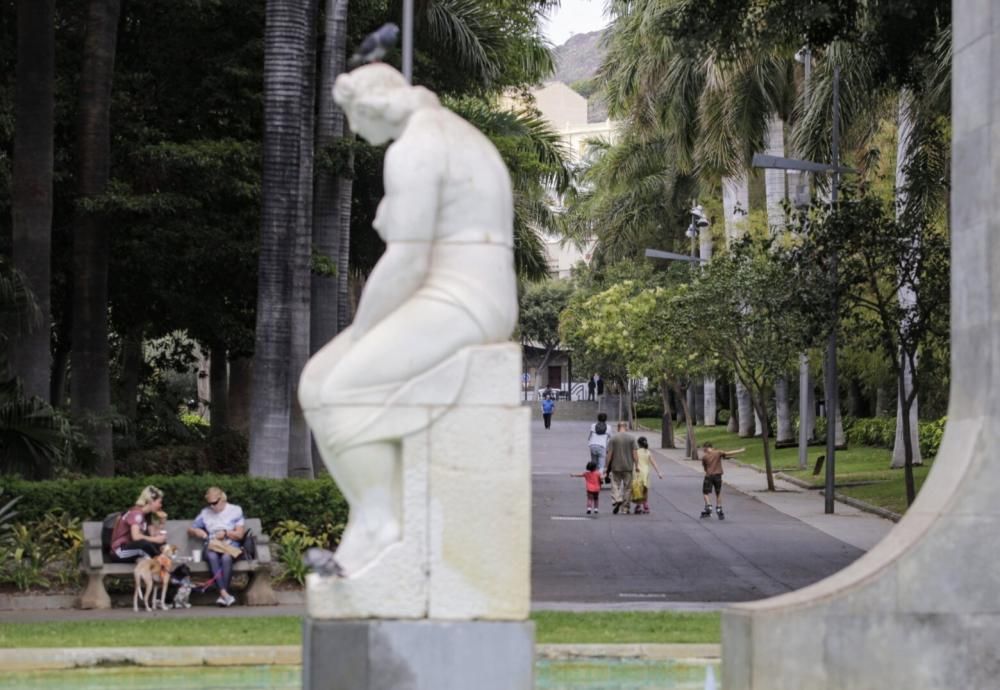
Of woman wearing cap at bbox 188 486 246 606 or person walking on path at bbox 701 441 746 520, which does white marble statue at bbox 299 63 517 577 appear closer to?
woman wearing cap at bbox 188 486 246 606

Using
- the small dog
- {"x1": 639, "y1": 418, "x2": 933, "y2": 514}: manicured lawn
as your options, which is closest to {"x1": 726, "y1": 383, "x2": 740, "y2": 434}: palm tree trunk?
{"x1": 639, "y1": 418, "x2": 933, "y2": 514}: manicured lawn

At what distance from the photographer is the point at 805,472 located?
1704 inches

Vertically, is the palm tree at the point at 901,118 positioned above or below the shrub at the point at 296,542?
above

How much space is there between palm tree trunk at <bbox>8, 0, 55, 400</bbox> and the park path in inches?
280

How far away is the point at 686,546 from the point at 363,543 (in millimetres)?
17197

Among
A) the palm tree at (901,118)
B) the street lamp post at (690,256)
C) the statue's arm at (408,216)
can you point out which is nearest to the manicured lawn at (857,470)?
the palm tree at (901,118)

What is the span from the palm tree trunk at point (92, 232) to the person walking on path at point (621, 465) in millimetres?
10520

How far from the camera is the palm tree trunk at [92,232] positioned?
2467cm

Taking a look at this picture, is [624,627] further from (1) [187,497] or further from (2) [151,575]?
(1) [187,497]

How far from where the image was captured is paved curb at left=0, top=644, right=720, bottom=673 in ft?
36.4

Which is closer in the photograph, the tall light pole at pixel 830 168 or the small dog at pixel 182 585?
the small dog at pixel 182 585

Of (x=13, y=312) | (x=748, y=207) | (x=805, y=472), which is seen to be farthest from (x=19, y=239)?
(x=748, y=207)

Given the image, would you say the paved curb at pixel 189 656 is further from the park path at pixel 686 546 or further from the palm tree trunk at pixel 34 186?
the palm tree trunk at pixel 34 186

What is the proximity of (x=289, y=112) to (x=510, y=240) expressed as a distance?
13010mm
